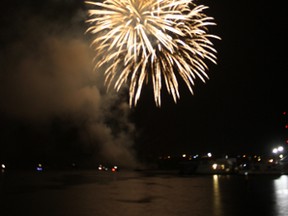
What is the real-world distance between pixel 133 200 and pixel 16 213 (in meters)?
6.55

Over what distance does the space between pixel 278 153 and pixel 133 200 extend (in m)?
56.4

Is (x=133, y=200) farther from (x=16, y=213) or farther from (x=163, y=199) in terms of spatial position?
(x=16, y=213)

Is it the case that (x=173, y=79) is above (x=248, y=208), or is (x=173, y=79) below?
above

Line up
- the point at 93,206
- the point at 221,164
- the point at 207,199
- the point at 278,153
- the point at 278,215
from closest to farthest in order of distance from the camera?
the point at 278,215, the point at 93,206, the point at 207,199, the point at 221,164, the point at 278,153

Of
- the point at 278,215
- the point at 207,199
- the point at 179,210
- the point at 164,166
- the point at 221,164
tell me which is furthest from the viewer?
the point at 164,166

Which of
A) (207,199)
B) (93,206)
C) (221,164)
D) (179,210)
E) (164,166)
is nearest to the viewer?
(179,210)

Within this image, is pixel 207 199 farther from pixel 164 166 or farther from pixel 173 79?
pixel 164 166

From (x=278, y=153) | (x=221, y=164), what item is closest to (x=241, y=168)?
(x=221, y=164)

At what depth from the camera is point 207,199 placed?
21062 mm

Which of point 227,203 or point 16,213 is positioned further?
point 227,203

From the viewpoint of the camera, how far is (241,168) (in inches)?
2346

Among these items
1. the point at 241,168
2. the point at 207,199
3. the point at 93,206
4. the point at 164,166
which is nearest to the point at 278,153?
the point at 241,168

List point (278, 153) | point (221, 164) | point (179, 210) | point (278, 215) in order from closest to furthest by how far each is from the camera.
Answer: point (278, 215) → point (179, 210) → point (221, 164) → point (278, 153)

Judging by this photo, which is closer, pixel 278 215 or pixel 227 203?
pixel 278 215
